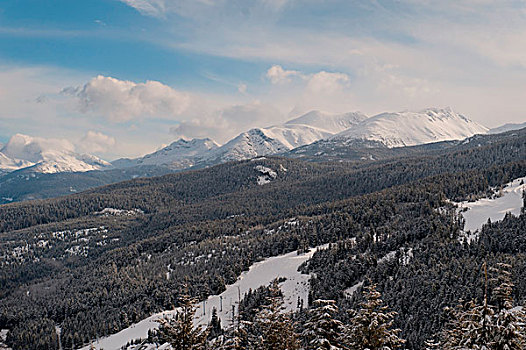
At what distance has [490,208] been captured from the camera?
15512 cm

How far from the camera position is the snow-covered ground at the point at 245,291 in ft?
400

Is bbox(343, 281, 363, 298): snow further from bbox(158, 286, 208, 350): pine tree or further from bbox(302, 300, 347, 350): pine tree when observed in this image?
bbox(302, 300, 347, 350): pine tree

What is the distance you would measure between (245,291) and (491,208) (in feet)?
377

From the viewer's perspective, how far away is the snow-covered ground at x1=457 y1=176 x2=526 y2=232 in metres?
141

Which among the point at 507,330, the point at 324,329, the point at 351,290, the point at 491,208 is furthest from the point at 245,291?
the point at 507,330

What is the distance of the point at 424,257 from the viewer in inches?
4444

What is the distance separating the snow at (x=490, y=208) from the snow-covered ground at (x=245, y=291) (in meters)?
67.1

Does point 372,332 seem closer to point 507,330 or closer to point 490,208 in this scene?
point 507,330

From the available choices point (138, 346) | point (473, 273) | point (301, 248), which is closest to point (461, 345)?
point (473, 273)

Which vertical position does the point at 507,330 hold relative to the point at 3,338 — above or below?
above

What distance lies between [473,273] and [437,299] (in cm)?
1253

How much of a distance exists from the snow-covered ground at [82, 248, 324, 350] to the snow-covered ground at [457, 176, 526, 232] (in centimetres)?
6855

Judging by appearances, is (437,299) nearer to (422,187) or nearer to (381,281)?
(381,281)

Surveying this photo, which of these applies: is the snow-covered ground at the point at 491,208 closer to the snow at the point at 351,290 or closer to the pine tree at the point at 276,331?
the snow at the point at 351,290
